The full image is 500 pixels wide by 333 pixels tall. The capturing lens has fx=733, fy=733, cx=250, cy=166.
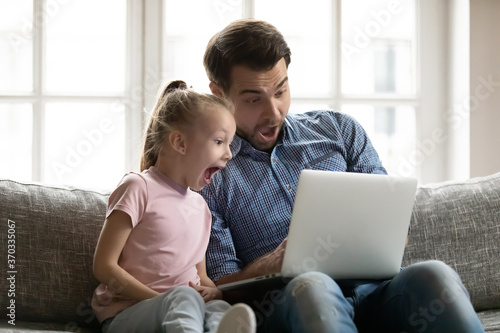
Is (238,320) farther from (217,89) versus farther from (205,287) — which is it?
(217,89)

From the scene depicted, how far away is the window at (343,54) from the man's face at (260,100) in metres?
0.77

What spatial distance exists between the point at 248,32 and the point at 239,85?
133 millimetres

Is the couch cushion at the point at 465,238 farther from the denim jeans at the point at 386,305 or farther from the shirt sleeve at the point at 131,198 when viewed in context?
the shirt sleeve at the point at 131,198

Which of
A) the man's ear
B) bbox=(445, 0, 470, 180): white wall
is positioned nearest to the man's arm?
the man's ear

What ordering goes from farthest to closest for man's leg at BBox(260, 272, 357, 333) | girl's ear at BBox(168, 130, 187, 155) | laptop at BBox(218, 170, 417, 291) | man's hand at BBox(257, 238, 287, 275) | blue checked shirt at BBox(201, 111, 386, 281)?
blue checked shirt at BBox(201, 111, 386, 281), girl's ear at BBox(168, 130, 187, 155), man's hand at BBox(257, 238, 287, 275), laptop at BBox(218, 170, 417, 291), man's leg at BBox(260, 272, 357, 333)

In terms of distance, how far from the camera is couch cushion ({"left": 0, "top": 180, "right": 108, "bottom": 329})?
5.74 feet

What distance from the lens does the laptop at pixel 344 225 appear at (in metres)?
1.42

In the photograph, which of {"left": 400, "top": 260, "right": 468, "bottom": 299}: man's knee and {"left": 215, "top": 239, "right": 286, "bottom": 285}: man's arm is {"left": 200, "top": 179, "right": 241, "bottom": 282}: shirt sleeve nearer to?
{"left": 215, "top": 239, "right": 286, "bottom": 285}: man's arm

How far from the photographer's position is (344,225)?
144 centimetres

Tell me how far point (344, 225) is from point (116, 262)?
0.47 metres

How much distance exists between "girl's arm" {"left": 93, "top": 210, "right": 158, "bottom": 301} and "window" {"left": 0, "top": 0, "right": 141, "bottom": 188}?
1.03 metres

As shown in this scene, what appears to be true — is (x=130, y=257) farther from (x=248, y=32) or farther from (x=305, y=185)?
(x=248, y=32)

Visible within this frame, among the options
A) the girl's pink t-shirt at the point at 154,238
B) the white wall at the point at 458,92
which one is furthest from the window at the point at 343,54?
the girl's pink t-shirt at the point at 154,238

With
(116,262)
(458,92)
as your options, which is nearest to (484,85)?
(458,92)
